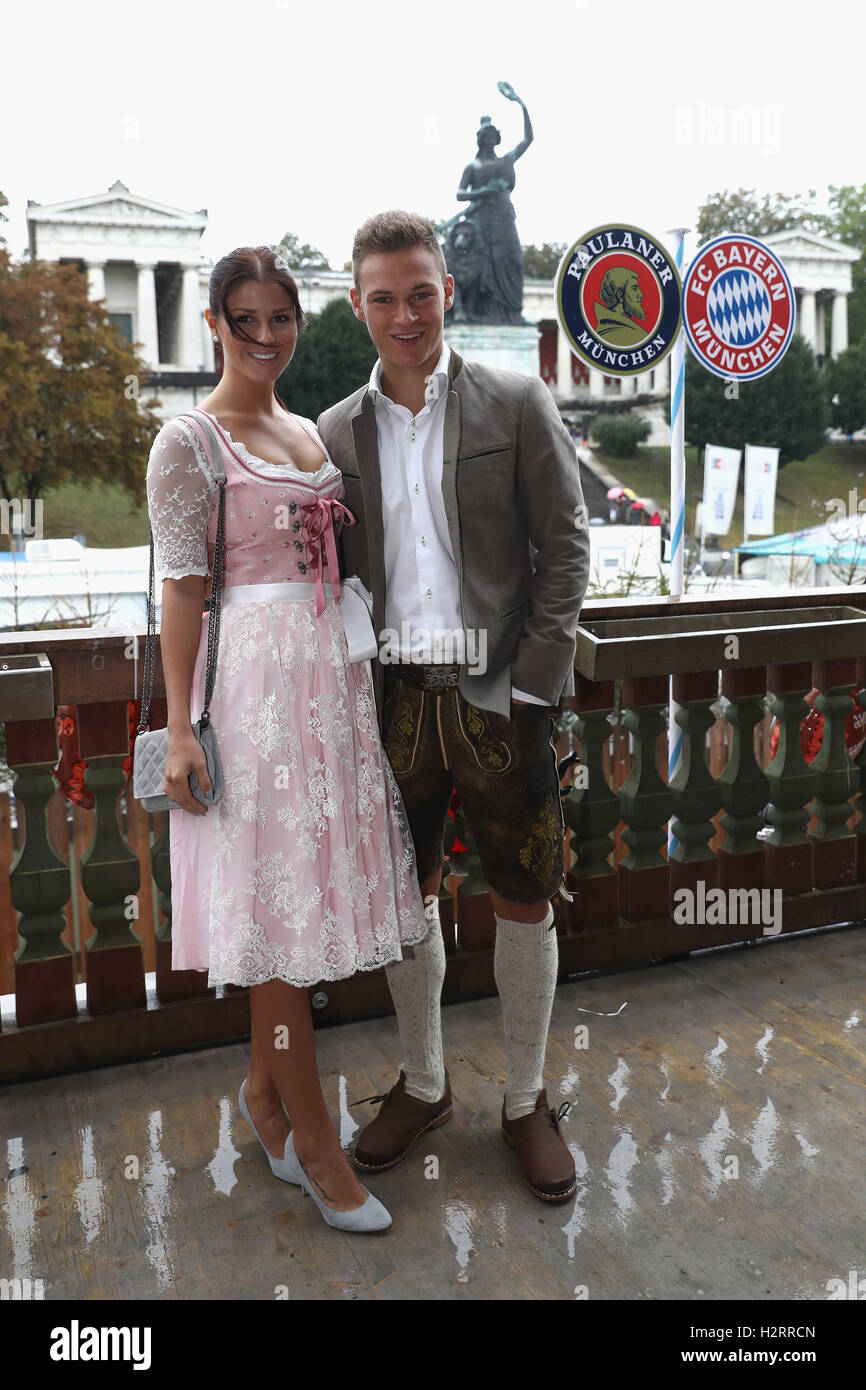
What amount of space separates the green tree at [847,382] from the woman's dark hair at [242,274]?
104 feet

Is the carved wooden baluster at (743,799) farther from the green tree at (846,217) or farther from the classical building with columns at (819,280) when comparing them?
the green tree at (846,217)

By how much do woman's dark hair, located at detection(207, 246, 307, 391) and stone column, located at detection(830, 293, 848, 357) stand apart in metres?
34.8

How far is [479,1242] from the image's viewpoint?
5.85ft

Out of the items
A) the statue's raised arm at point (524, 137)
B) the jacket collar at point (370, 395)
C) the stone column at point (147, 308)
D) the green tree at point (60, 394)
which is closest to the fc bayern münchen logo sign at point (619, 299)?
the jacket collar at point (370, 395)

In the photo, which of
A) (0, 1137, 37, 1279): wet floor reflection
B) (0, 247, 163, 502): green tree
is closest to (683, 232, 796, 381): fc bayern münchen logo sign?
(0, 1137, 37, 1279): wet floor reflection

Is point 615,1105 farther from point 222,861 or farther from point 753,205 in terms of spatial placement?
point 753,205

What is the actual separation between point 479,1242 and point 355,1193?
210 millimetres

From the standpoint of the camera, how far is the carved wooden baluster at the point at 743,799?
2873 mm

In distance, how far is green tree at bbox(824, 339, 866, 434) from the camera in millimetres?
31688

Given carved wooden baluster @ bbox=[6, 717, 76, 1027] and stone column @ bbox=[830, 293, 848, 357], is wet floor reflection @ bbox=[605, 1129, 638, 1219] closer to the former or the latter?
carved wooden baluster @ bbox=[6, 717, 76, 1027]

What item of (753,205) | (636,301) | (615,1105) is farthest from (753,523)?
(753,205)

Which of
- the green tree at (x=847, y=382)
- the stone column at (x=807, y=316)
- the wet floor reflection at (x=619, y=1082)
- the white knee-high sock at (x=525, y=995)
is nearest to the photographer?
the white knee-high sock at (x=525, y=995)

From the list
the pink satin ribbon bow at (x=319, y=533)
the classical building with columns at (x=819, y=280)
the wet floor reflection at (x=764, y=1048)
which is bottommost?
the wet floor reflection at (x=764, y=1048)

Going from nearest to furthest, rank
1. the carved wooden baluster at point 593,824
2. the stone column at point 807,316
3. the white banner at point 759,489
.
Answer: the carved wooden baluster at point 593,824 < the white banner at point 759,489 < the stone column at point 807,316
